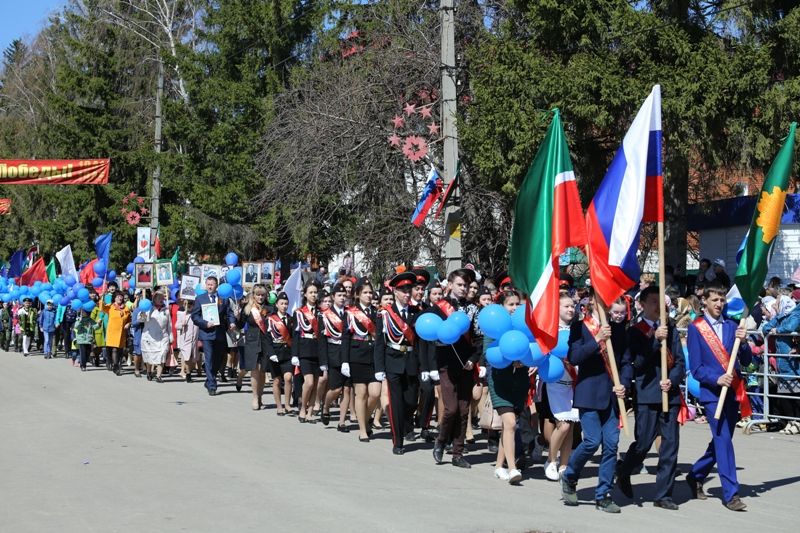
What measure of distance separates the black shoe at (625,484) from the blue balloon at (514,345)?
1.31m

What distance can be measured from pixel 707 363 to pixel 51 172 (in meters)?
26.2

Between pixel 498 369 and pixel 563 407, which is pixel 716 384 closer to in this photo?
pixel 563 407

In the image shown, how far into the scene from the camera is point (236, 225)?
117 feet

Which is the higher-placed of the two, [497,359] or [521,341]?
[521,341]

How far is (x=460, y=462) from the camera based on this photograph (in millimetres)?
11336

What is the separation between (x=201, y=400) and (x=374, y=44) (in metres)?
12.0

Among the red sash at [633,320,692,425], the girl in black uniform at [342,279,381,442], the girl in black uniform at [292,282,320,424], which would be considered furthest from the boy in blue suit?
the girl in black uniform at [292,282,320,424]

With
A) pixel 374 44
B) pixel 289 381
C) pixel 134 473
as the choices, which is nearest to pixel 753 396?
pixel 289 381

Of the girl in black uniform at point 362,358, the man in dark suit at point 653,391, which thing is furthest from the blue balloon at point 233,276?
the man in dark suit at point 653,391

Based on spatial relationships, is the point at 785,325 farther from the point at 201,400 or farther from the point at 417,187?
the point at 417,187

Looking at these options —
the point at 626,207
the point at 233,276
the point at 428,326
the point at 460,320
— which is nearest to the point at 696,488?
the point at 626,207

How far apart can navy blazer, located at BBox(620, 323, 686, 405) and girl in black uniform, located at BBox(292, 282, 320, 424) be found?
20.3ft

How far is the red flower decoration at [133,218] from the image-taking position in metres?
40.5

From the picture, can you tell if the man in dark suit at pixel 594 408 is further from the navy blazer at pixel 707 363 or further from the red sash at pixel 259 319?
the red sash at pixel 259 319
